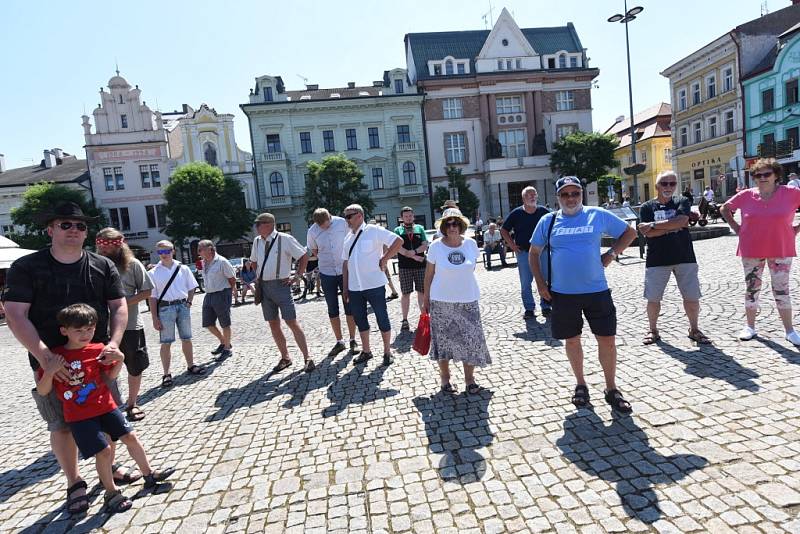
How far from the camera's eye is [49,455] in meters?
4.04

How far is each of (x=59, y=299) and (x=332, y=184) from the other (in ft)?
111

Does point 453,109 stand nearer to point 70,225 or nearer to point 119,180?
point 119,180

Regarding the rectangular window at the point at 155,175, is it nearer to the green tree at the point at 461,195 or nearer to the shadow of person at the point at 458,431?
the green tree at the point at 461,195

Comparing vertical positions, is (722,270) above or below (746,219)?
below

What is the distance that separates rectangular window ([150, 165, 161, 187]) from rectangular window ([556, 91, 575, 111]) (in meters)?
35.8

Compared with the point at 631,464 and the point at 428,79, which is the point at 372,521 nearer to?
the point at 631,464

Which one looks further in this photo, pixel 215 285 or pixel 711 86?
pixel 711 86

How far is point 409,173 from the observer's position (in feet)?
137

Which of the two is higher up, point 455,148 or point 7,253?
point 455,148

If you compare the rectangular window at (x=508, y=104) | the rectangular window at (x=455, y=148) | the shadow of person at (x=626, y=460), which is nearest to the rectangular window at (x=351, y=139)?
the rectangular window at (x=455, y=148)

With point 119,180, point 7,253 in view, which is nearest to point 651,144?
point 119,180

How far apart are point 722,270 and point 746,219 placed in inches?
205

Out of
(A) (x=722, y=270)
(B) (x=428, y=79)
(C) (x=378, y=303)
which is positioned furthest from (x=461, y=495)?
(B) (x=428, y=79)

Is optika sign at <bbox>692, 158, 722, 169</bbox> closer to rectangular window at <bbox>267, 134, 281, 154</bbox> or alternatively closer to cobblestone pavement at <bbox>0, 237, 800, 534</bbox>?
rectangular window at <bbox>267, 134, 281, 154</bbox>
